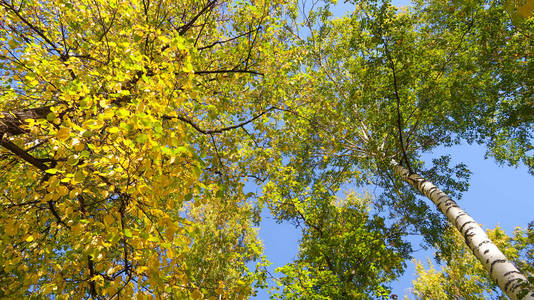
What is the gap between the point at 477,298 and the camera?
39.9 feet

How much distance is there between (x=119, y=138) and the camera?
1887mm

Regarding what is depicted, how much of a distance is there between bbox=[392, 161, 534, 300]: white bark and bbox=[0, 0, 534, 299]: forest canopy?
28 millimetres

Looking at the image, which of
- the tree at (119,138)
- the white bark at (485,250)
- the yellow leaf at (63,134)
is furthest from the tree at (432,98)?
the yellow leaf at (63,134)

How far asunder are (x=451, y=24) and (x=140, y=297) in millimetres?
8735

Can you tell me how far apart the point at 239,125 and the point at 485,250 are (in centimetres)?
457

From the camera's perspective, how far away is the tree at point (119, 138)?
182cm

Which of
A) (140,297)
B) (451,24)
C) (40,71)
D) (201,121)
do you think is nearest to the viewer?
(140,297)

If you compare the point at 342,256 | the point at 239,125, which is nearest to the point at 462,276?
the point at 342,256

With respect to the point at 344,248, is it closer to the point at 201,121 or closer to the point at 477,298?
the point at 201,121

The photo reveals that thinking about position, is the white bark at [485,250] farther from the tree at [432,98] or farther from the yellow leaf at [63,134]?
the yellow leaf at [63,134]

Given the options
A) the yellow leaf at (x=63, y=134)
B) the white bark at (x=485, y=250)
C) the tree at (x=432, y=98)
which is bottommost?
the yellow leaf at (x=63, y=134)

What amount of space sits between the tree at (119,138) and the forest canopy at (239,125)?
0.12 feet

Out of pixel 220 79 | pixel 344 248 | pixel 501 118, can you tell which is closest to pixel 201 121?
pixel 220 79

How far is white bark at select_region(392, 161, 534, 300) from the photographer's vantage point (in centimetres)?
335
